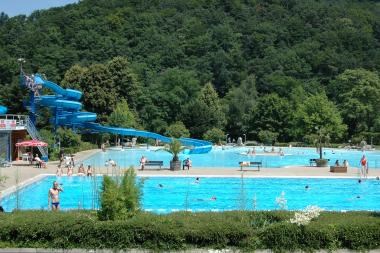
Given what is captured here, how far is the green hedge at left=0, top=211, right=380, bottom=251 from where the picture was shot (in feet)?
31.2

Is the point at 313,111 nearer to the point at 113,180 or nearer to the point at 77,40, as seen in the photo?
the point at 77,40

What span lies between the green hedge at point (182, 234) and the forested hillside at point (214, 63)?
49131mm

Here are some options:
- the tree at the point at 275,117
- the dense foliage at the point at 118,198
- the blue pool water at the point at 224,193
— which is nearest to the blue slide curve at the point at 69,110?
the blue pool water at the point at 224,193

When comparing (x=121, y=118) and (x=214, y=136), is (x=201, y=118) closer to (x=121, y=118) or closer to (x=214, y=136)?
(x=214, y=136)

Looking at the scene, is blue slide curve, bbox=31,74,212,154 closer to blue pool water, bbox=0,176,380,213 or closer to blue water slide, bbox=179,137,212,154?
blue water slide, bbox=179,137,212,154

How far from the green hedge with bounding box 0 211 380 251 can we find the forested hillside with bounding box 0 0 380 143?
4913cm

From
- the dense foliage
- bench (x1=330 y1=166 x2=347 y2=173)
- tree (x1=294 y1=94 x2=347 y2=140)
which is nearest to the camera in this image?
the dense foliage

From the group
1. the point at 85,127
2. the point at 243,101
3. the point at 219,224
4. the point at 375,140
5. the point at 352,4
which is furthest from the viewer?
the point at 352,4

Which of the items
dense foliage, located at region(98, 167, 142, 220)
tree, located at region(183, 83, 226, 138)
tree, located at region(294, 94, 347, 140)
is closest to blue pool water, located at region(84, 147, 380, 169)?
tree, located at region(294, 94, 347, 140)

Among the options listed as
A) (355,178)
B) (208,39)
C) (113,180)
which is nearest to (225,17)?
(208,39)

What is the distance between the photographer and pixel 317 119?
64188mm

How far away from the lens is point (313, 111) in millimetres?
65625

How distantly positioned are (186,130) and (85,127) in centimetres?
1763

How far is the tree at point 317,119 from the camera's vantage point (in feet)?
211
